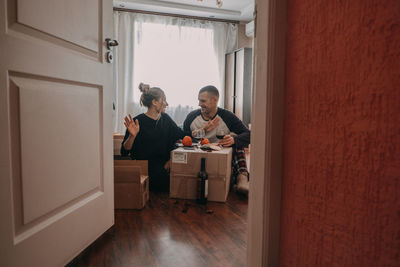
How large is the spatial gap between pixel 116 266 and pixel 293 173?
1006 millimetres

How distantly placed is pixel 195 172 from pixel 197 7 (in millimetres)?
3729

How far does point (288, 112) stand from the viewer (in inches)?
27.0

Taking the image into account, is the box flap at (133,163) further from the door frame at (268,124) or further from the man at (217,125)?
the door frame at (268,124)

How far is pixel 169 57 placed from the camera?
5215 mm

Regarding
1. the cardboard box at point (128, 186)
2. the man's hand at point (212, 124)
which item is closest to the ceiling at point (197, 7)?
the man's hand at point (212, 124)

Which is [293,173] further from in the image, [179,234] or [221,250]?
[179,234]

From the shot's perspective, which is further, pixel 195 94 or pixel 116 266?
pixel 195 94

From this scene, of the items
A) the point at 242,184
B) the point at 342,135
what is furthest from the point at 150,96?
the point at 342,135

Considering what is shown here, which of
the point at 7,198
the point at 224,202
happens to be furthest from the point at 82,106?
the point at 224,202

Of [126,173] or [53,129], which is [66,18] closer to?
[53,129]

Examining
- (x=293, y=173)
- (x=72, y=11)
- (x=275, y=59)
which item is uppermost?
(x=72, y=11)

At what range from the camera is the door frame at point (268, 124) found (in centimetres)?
68

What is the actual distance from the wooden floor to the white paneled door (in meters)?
0.11

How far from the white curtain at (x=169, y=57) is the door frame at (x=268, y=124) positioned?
455 centimetres
